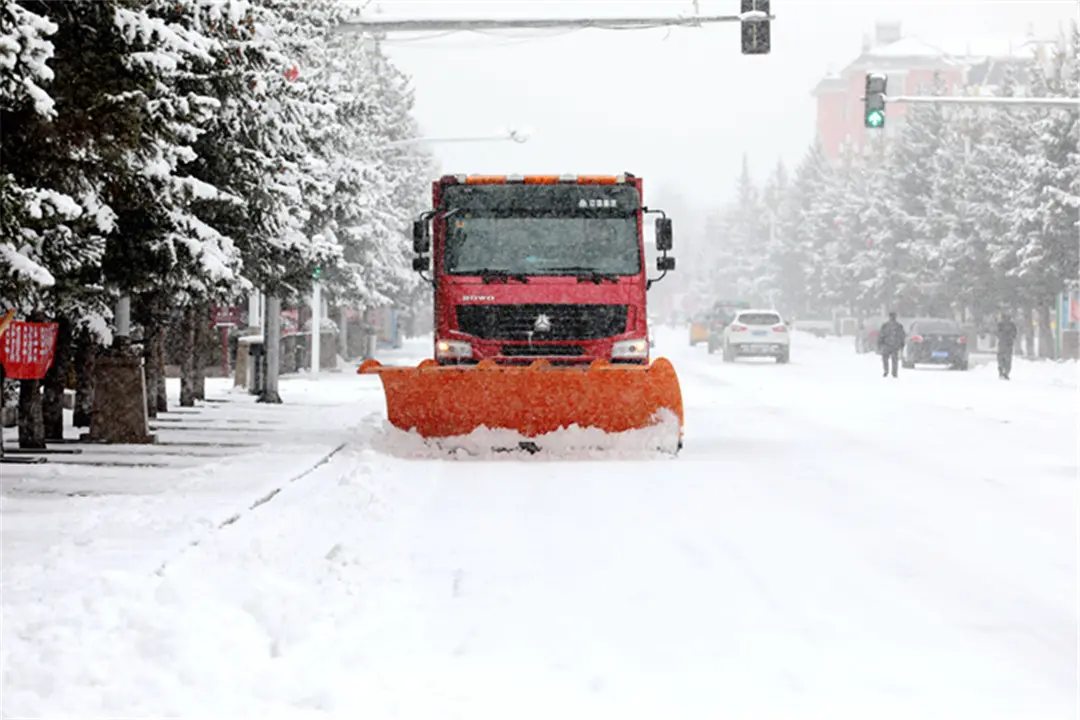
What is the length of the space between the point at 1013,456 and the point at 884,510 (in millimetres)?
5463

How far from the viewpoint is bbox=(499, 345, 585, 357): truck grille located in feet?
59.0

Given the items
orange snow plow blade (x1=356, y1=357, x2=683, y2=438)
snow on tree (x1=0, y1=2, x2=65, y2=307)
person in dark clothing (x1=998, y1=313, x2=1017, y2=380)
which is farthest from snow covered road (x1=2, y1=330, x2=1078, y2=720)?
person in dark clothing (x1=998, y1=313, x2=1017, y2=380)

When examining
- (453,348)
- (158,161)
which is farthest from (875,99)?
(158,161)

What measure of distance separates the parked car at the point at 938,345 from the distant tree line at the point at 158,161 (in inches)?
932

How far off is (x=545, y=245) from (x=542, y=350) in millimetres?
1161

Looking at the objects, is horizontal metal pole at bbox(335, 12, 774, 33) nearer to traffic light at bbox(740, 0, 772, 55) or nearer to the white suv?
traffic light at bbox(740, 0, 772, 55)

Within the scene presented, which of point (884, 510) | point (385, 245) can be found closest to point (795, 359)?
point (385, 245)

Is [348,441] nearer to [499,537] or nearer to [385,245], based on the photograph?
[499,537]

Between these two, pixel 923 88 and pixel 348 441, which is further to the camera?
pixel 923 88

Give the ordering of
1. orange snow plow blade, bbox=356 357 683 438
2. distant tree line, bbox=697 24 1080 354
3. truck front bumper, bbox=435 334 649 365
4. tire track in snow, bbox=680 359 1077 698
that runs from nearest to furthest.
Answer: tire track in snow, bbox=680 359 1077 698
orange snow plow blade, bbox=356 357 683 438
truck front bumper, bbox=435 334 649 365
distant tree line, bbox=697 24 1080 354

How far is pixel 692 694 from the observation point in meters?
6.03

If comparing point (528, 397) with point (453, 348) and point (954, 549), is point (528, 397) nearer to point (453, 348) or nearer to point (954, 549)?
point (453, 348)

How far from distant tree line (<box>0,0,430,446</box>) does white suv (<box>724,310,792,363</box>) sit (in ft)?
80.5

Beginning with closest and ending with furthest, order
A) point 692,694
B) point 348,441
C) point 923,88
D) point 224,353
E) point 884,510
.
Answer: point 692,694
point 884,510
point 348,441
point 224,353
point 923,88
